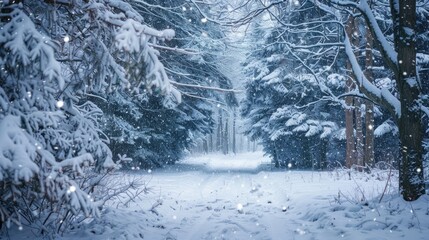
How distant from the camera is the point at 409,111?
6859 mm

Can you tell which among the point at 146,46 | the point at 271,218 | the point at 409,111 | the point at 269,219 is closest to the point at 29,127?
the point at 146,46

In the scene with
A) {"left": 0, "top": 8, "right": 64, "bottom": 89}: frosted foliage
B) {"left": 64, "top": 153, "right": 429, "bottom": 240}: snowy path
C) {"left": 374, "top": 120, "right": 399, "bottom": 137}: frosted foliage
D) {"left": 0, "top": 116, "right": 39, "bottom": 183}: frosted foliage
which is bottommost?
{"left": 64, "top": 153, "right": 429, "bottom": 240}: snowy path

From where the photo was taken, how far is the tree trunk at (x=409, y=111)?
6832mm

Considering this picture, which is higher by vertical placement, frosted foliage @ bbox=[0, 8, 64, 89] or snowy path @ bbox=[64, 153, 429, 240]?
frosted foliage @ bbox=[0, 8, 64, 89]

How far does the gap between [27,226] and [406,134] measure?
7.12 metres

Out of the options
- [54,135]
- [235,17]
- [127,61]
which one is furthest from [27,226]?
[235,17]

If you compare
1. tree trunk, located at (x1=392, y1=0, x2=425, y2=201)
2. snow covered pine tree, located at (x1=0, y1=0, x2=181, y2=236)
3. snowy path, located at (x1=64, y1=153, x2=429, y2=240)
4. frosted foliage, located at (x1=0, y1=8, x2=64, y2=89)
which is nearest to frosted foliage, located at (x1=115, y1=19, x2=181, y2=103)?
snow covered pine tree, located at (x1=0, y1=0, x2=181, y2=236)

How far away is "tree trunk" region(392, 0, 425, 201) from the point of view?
683cm

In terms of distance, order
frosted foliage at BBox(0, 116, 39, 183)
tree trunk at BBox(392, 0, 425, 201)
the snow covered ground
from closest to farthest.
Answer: frosted foliage at BBox(0, 116, 39, 183) → the snow covered ground → tree trunk at BBox(392, 0, 425, 201)

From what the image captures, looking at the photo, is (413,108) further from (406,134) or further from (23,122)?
(23,122)

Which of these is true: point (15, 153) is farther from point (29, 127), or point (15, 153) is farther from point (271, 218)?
point (271, 218)

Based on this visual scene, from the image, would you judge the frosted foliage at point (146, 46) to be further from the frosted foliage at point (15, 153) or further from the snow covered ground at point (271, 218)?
the snow covered ground at point (271, 218)

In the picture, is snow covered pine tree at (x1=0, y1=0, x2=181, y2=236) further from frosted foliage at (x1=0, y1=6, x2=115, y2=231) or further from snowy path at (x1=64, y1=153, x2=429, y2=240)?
snowy path at (x1=64, y1=153, x2=429, y2=240)

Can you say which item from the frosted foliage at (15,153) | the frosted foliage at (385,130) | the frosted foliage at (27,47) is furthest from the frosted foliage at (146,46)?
the frosted foliage at (385,130)
